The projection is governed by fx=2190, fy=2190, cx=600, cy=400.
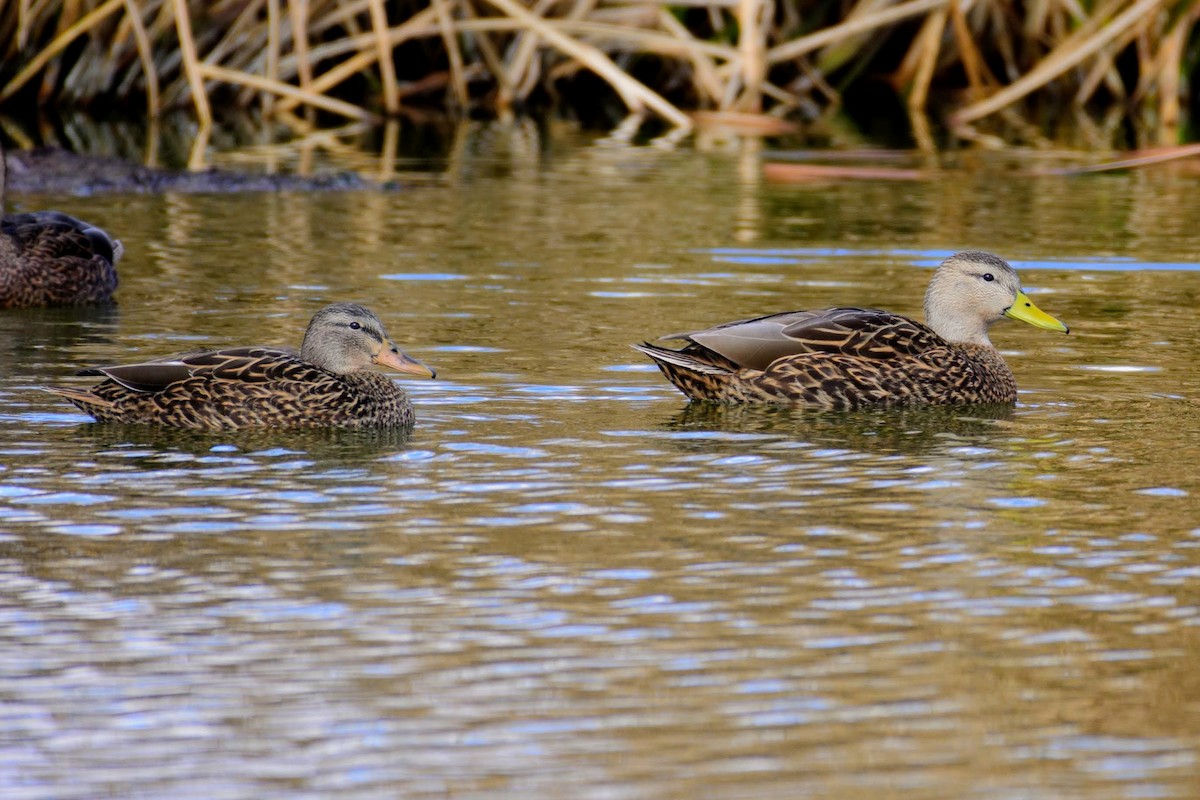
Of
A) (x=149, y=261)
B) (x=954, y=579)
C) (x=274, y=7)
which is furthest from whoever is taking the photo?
(x=274, y=7)

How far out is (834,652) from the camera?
18.9 ft

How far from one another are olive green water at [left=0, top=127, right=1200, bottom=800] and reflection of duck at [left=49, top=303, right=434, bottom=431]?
0.50 feet

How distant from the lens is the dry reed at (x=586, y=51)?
20000 millimetres

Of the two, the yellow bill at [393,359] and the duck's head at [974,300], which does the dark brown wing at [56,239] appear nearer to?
the yellow bill at [393,359]

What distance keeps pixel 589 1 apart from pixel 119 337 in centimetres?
1009

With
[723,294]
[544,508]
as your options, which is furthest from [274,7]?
[544,508]

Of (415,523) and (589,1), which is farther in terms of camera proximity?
(589,1)

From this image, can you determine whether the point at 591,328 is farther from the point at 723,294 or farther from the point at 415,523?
the point at 415,523

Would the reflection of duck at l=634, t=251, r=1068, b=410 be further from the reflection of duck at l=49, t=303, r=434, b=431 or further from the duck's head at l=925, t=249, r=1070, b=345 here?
the reflection of duck at l=49, t=303, r=434, b=431

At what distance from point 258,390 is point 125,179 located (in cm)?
882

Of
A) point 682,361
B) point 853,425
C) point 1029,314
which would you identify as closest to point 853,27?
point 1029,314

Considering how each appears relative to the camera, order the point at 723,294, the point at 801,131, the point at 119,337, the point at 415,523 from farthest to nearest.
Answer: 1. the point at 801,131
2. the point at 723,294
3. the point at 119,337
4. the point at 415,523

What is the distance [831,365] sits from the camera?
9.62 meters

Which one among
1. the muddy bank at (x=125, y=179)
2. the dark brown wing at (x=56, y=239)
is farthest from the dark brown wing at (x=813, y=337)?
the muddy bank at (x=125, y=179)
